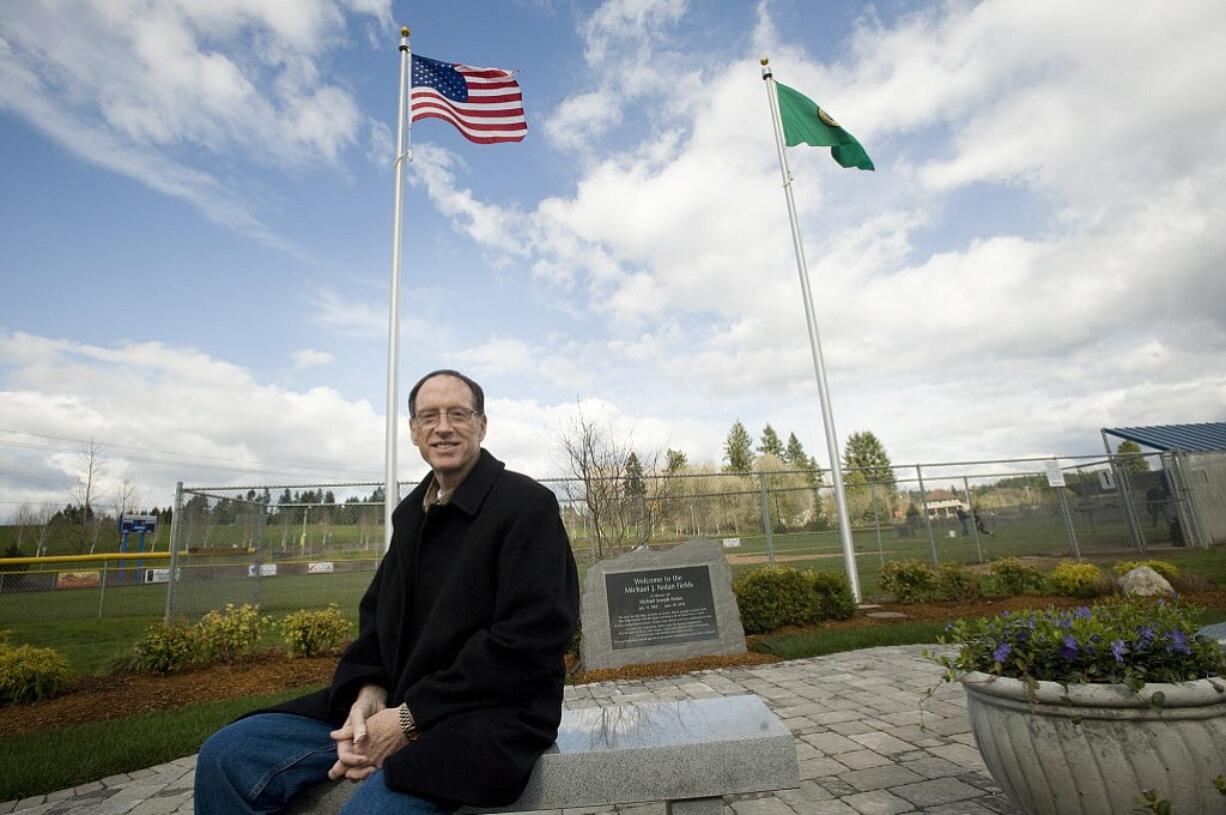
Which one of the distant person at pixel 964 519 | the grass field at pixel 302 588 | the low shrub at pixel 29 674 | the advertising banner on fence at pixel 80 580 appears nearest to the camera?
the low shrub at pixel 29 674

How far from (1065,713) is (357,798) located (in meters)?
2.52

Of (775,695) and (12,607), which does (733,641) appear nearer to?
(775,695)

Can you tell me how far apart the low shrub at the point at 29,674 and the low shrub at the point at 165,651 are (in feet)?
2.65

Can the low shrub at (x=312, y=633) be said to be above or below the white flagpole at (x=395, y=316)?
below

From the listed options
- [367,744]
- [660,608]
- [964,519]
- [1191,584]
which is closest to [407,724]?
[367,744]

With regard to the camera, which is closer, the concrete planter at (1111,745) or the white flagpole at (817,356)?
the concrete planter at (1111,745)

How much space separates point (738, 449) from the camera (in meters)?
79.5

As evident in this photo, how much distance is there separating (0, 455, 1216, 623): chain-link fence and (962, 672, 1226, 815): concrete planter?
7.26m

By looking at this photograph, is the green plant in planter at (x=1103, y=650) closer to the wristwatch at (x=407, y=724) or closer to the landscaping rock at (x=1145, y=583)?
the wristwatch at (x=407, y=724)

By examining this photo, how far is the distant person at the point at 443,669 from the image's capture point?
1678 millimetres

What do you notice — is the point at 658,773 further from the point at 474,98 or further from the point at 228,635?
the point at 474,98

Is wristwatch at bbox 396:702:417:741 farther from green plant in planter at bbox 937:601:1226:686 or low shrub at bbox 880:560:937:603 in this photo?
low shrub at bbox 880:560:937:603

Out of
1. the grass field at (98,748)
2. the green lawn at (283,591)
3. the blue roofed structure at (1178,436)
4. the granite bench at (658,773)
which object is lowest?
the grass field at (98,748)

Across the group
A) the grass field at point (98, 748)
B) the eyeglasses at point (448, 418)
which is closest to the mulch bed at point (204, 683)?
the grass field at point (98, 748)
